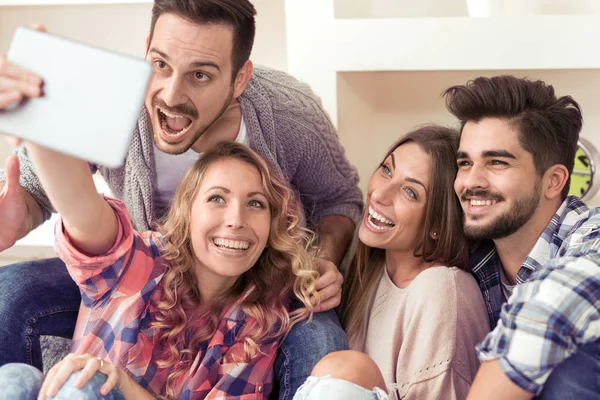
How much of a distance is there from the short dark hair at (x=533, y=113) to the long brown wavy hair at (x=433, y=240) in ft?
0.39

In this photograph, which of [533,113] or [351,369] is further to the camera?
[533,113]

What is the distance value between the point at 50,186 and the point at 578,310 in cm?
80

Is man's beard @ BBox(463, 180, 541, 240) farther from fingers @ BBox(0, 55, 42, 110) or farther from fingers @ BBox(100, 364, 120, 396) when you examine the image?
fingers @ BBox(0, 55, 42, 110)

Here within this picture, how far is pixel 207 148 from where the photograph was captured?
1.75 m

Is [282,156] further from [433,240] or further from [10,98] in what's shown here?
[10,98]

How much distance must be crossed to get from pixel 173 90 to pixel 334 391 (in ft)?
2.32

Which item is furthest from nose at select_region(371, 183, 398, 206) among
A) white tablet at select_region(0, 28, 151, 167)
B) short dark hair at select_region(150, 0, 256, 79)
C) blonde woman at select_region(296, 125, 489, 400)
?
white tablet at select_region(0, 28, 151, 167)

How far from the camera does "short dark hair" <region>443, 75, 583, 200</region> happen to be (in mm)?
1566

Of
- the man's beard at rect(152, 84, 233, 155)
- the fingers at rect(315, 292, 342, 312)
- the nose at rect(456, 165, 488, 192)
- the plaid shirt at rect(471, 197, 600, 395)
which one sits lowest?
the fingers at rect(315, 292, 342, 312)

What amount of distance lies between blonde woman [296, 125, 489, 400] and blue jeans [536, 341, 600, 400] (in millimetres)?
296

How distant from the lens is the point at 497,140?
5.12 feet

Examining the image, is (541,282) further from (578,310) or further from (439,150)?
(439,150)

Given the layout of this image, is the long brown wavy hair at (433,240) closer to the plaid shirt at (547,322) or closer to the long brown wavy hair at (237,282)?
the long brown wavy hair at (237,282)

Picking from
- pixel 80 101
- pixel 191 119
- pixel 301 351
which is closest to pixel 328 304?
pixel 301 351
